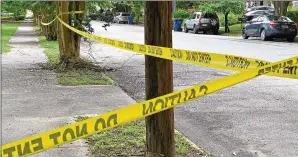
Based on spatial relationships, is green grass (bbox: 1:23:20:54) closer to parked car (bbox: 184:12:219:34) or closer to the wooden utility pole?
parked car (bbox: 184:12:219:34)

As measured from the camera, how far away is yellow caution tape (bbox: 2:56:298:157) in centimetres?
263

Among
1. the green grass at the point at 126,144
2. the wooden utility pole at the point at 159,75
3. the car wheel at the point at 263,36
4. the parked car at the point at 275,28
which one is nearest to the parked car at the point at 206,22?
the parked car at the point at 275,28

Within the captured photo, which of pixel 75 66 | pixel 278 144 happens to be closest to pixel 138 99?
pixel 278 144

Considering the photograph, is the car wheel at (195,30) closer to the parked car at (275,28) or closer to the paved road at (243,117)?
the parked car at (275,28)

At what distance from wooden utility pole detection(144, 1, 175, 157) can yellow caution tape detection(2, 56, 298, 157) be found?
788 mm

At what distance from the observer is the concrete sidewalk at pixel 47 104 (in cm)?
581

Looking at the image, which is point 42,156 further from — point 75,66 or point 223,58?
point 75,66

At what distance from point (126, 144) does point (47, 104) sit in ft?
9.69

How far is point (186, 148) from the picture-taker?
202 inches

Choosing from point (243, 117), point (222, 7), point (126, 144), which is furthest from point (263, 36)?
point (126, 144)

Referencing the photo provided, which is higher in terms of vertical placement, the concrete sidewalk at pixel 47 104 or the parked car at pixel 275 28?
the parked car at pixel 275 28

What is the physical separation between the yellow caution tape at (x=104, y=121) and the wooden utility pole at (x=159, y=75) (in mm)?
788

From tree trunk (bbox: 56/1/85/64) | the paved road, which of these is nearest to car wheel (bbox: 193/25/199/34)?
tree trunk (bbox: 56/1/85/64)

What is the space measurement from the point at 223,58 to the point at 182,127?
2.41 meters
